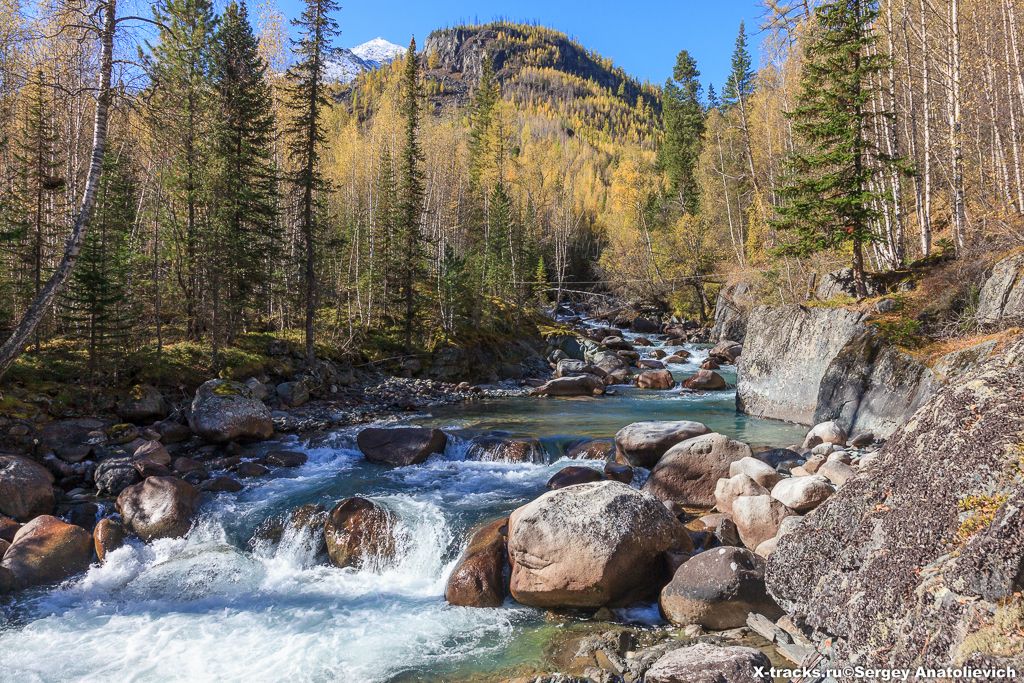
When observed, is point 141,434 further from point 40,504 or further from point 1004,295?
point 1004,295

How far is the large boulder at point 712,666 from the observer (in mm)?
4793

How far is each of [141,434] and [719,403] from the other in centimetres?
1646

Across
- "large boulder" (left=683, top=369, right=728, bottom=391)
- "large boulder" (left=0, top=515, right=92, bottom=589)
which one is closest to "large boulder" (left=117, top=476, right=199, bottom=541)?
"large boulder" (left=0, top=515, right=92, bottom=589)

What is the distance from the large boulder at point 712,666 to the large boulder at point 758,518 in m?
2.44

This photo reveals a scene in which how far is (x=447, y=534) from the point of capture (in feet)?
28.2

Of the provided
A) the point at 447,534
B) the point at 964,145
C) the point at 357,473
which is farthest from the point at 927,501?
the point at 964,145

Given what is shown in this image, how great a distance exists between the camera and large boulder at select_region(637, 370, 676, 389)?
2216 centimetres

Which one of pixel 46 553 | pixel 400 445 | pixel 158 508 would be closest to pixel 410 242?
pixel 400 445

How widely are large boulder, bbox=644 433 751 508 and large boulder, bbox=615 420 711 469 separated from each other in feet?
3.37

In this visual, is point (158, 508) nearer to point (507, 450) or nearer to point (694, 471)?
point (507, 450)

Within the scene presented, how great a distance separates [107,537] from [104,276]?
340 inches

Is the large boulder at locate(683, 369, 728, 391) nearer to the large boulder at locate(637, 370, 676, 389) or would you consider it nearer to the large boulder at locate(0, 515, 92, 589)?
the large boulder at locate(637, 370, 676, 389)

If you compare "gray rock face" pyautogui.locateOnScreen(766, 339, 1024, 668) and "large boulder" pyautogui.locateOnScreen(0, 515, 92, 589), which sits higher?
"gray rock face" pyautogui.locateOnScreen(766, 339, 1024, 668)

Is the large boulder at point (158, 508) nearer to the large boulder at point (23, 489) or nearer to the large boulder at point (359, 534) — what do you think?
the large boulder at point (23, 489)
